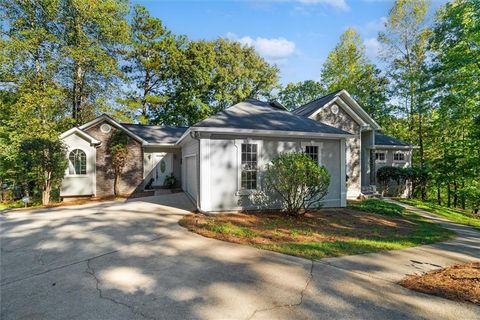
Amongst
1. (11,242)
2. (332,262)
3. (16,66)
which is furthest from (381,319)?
(16,66)

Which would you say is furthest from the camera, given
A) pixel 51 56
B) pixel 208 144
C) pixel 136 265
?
pixel 51 56

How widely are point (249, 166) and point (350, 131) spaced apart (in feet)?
29.3

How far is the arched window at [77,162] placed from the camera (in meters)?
13.3

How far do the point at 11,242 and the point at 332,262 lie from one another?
7.07 metres

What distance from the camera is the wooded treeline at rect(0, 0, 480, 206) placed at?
12789 millimetres

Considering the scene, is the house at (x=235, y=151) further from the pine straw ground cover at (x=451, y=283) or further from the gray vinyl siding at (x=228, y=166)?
the pine straw ground cover at (x=451, y=283)

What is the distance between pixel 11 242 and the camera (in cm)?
563

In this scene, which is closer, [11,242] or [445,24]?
[11,242]

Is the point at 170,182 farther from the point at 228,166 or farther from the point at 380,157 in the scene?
the point at 380,157

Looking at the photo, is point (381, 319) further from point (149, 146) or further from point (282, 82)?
point (282, 82)

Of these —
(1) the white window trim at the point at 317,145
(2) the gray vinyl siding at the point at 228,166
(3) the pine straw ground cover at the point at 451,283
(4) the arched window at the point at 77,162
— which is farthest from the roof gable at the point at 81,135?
(3) the pine straw ground cover at the point at 451,283

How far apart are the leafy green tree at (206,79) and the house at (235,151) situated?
308 inches

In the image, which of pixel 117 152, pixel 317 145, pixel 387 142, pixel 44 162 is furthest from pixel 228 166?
pixel 387 142

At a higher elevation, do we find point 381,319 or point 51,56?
point 51,56
